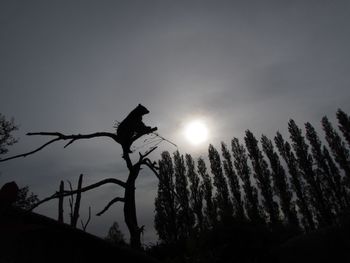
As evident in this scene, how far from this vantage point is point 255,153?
1576 inches

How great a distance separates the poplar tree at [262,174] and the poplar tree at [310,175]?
4517 mm

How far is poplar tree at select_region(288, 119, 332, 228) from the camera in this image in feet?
109

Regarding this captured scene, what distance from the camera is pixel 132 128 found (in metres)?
5.32

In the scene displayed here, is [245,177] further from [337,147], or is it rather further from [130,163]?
[130,163]

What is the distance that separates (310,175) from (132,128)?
116 feet

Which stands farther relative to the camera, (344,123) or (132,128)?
(344,123)

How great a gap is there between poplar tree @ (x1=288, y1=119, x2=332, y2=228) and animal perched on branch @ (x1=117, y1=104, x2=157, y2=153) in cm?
3337

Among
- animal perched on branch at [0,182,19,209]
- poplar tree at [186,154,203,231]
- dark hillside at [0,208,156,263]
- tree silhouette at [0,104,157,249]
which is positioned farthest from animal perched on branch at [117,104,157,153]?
poplar tree at [186,154,203,231]

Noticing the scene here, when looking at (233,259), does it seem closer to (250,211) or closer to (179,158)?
(250,211)

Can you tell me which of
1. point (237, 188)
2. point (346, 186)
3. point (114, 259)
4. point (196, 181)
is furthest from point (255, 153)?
point (114, 259)

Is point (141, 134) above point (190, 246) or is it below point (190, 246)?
above

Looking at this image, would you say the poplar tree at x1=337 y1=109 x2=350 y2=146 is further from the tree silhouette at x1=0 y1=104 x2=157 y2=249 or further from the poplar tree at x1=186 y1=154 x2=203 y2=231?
the tree silhouette at x1=0 y1=104 x2=157 y2=249

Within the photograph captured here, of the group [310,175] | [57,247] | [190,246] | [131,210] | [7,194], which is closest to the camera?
[7,194]

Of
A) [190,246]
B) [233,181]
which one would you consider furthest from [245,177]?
[190,246]
